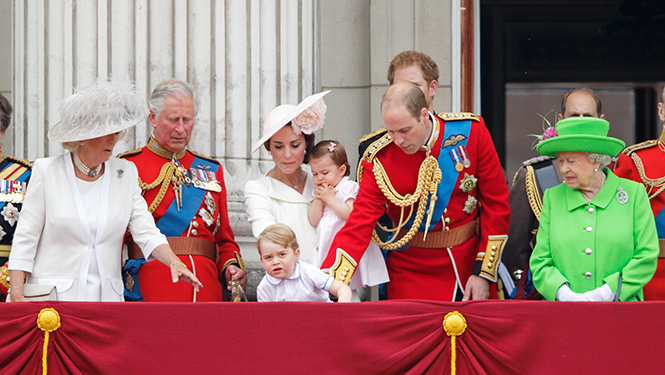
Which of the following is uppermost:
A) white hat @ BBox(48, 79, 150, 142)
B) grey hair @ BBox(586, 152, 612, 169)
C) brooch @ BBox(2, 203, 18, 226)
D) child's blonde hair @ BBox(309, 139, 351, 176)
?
white hat @ BBox(48, 79, 150, 142)

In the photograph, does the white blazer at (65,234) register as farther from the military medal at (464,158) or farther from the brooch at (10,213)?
the military medal at (464,158)

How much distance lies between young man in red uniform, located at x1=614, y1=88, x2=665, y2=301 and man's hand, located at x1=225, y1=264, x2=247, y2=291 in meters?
1.72

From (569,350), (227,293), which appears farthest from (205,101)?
(569,350)

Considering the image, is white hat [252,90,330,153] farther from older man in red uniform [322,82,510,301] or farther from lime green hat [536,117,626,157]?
lime green hat [536,117,626,157]

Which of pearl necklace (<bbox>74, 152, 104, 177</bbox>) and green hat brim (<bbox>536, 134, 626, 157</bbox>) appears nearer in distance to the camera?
green hat brim (<bbox>536, 134, 626, 157</bbox>)

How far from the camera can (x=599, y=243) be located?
3141mm

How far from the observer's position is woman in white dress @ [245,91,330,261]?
3684 millimetres

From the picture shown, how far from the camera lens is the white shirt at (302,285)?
3.26 m

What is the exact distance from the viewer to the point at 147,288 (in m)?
3.58

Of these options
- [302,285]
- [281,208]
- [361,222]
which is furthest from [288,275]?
[281,208]

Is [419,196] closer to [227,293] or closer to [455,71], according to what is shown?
[227,293]

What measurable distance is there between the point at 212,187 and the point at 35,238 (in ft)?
2.96

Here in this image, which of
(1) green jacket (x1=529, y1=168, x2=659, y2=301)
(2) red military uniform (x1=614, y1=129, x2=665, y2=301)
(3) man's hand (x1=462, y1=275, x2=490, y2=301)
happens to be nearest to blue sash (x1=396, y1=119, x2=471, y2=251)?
(3) man's hand (x1=462, y1=275, x2=490, y2=301)

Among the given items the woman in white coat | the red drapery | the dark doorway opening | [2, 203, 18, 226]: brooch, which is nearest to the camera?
the red drapery
